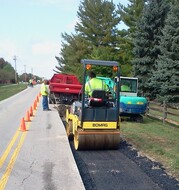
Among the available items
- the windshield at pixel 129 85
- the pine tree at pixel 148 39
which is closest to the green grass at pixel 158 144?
the windshield at pixel 129 85

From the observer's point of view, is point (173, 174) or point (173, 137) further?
point (173, 137)

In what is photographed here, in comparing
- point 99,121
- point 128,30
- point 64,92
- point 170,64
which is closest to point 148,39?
point 170,64

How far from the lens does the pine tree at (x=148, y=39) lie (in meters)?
29.7

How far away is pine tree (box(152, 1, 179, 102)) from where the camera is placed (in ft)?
81.8

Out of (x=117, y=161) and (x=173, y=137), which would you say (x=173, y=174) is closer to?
(x=117, y=161)

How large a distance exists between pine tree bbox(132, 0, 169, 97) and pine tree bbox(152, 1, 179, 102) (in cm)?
350

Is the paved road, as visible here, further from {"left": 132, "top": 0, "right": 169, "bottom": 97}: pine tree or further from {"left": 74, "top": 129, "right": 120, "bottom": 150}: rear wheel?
{"left": 132, "top": 0, "right": 169, "bottom": 97}: pine tree

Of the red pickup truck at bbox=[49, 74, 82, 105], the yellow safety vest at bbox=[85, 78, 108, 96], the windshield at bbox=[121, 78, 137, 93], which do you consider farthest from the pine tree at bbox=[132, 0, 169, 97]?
the yellow safety vest at bbox=[85, 78, 108, 96]

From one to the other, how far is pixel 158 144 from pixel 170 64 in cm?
1570

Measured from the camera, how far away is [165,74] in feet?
81.9

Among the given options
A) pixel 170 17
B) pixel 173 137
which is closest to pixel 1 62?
pixel 170 17

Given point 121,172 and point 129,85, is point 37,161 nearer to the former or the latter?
point 121,172

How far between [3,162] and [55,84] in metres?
14.5

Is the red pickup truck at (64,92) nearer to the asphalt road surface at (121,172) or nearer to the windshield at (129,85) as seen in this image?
the windshield at (129,85)
